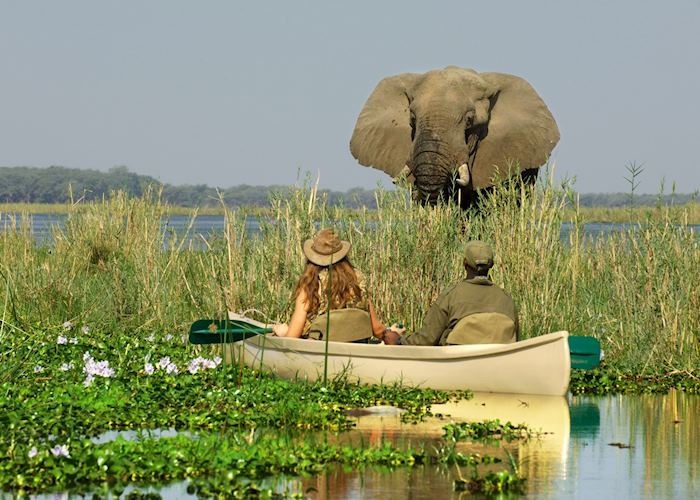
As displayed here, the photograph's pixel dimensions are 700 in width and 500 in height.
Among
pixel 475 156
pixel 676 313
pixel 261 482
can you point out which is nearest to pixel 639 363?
pixel 676 313

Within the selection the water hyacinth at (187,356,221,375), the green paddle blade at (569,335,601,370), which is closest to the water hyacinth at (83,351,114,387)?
the water hyacinth at (187,356,221,375)

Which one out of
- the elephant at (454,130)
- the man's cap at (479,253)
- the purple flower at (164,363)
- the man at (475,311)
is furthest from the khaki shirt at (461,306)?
A: the elephant at (454,130)

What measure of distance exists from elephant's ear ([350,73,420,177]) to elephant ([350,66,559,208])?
0.02 m

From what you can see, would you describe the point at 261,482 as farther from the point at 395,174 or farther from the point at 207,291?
the point at 395,174

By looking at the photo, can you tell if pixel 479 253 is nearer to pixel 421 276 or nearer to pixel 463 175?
pixel 421 276

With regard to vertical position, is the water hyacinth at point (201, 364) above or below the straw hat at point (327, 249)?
below

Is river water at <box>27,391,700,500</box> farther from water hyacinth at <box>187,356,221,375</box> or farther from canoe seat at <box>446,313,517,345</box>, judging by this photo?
water hyacinth at <box>187,356,221,375</box>

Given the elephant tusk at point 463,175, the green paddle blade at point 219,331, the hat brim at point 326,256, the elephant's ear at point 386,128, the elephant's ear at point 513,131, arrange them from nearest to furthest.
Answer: the hat brim at point 326,256 → the green paddle blade at point 219,331 → the elephant tusk at point 463,175 → the elephant's ear at point 513,131 → the elephant's ear at point 386,128

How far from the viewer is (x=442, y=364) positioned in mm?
11430

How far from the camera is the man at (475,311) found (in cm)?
1148

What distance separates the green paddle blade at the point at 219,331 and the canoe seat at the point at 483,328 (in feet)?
6.34

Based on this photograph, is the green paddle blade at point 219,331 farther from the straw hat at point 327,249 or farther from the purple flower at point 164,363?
the straw hat at point 327,249

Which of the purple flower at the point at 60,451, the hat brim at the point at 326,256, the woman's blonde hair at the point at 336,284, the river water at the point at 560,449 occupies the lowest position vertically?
the river water at the point at 560,449

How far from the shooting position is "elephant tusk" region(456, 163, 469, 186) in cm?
2069
